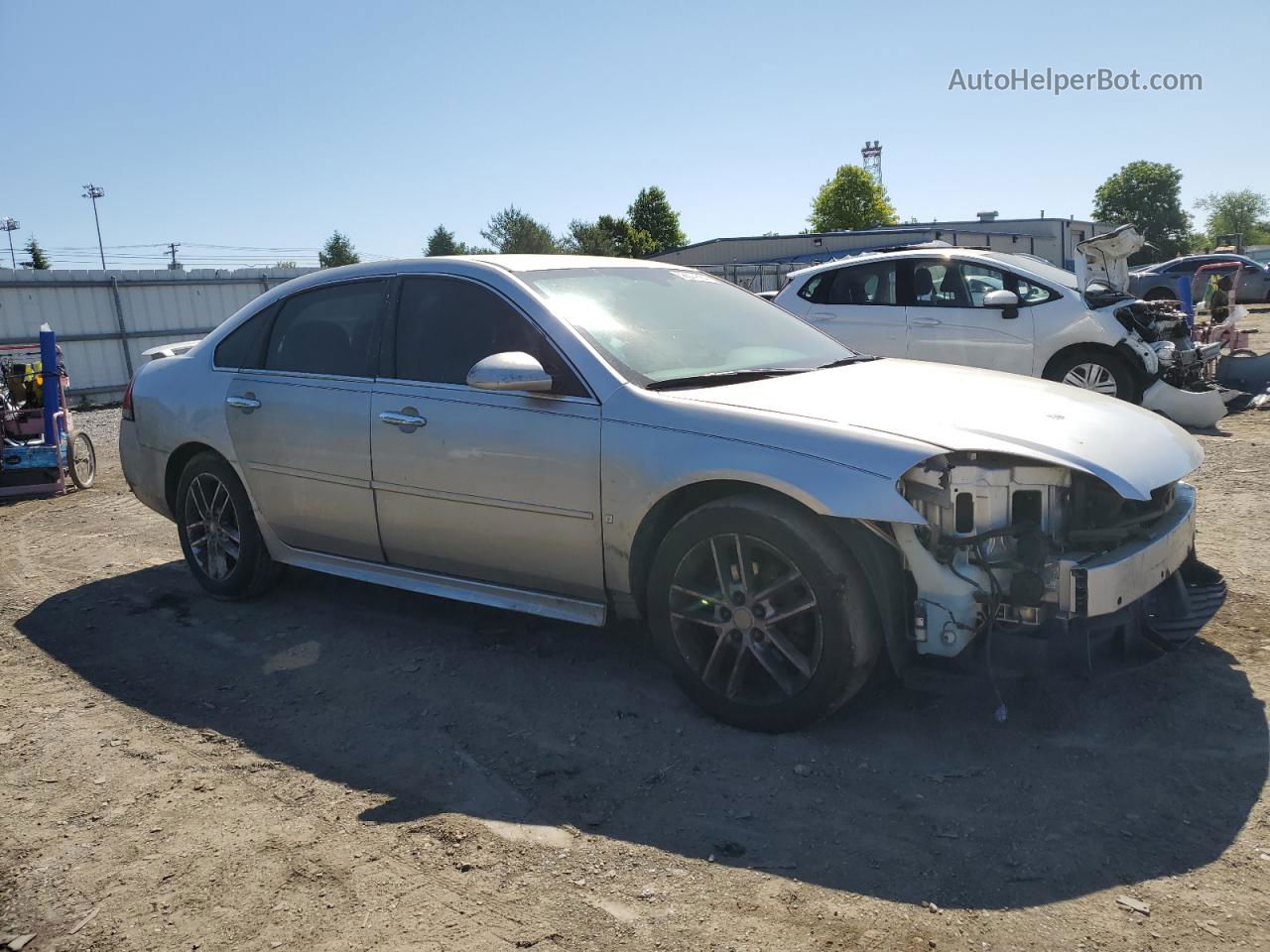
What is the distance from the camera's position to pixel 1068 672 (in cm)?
333

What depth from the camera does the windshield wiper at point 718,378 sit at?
394 cm

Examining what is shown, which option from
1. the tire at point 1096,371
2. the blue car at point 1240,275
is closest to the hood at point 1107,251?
the tire at point 1096,371

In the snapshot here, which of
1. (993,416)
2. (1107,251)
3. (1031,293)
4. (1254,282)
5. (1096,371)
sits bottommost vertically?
(1096,371)

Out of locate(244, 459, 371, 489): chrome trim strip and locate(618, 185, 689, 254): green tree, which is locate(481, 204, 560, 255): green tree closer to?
locate(618, 185, 689, 254): green tree

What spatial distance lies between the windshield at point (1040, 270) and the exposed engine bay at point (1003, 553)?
22.6 ft

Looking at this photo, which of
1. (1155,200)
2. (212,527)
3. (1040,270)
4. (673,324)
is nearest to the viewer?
(673,324)

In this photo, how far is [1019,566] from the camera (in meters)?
3.36

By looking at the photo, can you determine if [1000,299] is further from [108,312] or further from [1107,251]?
[108,312]

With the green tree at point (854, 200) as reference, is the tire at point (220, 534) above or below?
below

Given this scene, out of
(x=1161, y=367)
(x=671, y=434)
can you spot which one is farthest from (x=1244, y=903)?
(x=1161, y=367)

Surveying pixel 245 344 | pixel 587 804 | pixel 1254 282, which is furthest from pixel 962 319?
pixel 1254 282

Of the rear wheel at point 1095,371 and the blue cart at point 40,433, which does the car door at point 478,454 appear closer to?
the blue cart at point 40,433

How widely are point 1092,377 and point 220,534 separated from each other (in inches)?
302

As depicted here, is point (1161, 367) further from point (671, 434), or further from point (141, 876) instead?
point (141, 876)
